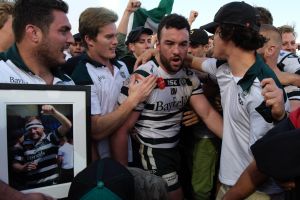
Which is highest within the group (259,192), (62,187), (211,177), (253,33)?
(253,33)

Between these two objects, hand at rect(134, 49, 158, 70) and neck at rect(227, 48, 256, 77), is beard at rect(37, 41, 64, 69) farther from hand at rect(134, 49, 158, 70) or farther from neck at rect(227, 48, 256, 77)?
neck at rect(227, 48, 256, 77)

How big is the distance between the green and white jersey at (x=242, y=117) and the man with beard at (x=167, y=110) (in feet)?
1.41

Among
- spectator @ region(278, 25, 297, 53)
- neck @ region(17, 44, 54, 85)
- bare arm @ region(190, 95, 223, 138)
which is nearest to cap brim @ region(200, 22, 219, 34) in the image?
bare arm @ region(190, 95, 223, 138)

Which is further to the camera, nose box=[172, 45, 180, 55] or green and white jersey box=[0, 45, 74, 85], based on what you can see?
nose box=[172, 45, 180, 55]

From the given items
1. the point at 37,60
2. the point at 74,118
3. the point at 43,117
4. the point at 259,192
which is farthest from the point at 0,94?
the point at 259,192

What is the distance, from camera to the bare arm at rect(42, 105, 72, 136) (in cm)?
188

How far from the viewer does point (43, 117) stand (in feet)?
6.13

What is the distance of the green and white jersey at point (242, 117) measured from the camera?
2.21m

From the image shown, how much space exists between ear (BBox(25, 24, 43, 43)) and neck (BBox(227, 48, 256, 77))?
136cm

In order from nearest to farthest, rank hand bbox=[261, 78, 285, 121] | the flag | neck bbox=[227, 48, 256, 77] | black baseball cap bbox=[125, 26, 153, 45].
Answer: hand bbox=[261, 78, 285, 121], neck bbox=[227, 48, 256, 77], black baseball cap bbox=[125, 26, 153, 45], the flag

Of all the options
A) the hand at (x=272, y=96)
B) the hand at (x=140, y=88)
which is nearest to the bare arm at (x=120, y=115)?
the hand at (x=140, y=88)

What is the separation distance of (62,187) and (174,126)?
4.54 ft

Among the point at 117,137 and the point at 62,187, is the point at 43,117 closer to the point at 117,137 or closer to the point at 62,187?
the point at 62,187

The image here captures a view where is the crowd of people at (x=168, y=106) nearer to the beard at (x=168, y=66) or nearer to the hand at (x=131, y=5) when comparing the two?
the beard at (x=168, y=66)
